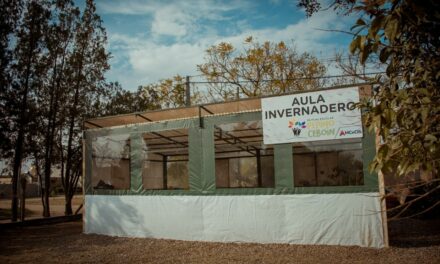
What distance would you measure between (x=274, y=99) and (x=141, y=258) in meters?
4.54

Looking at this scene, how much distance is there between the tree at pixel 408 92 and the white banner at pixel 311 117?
17.9ft

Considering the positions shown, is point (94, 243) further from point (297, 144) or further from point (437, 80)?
point (437, 80)

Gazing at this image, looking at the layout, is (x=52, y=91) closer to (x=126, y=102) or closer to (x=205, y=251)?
(x=126, y=102)

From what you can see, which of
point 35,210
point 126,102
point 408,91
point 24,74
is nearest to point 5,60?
point 24,74

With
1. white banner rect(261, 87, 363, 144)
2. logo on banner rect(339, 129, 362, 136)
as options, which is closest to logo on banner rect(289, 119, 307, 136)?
white banner rect(261, 87, 363, 144)

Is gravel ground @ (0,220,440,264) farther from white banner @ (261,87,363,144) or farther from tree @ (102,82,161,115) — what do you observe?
tree @ (102,82,161,115)

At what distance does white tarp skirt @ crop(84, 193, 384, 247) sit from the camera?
7.83 meters

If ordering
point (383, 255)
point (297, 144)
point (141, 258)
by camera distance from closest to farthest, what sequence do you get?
point (383, 255)
point (141, 258)
point (297, 144)

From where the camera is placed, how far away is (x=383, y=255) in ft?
23.1

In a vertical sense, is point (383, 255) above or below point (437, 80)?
below

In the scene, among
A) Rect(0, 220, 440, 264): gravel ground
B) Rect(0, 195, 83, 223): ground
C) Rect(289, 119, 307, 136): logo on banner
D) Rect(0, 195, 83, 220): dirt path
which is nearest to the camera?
Rect(0, 220, 440, 264): gravel ground

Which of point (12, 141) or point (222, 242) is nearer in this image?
point (222, 242)

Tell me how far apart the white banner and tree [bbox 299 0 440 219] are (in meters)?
5.45

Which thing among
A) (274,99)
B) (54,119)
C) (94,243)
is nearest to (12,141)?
(54,119)
